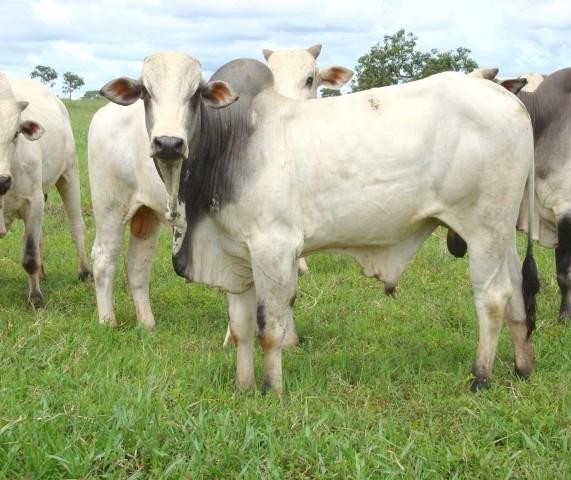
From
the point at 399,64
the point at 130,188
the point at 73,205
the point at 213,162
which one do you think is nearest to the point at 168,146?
the point at 213,162

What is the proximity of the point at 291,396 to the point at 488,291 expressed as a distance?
1156 mm

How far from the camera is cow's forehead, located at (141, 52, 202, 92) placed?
12.8 ft

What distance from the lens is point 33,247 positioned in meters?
6.41

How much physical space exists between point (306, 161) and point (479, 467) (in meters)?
1.64

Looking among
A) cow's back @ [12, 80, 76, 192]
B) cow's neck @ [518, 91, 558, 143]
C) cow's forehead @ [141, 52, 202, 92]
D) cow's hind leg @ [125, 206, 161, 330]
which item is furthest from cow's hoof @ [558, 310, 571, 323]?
cow's back @ [12, 80, 76, 192]

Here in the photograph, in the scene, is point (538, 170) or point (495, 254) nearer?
point (495, 254)

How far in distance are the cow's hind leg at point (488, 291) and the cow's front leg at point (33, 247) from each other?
3.28 metres

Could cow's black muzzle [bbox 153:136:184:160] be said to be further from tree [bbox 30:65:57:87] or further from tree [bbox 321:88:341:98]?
tree [bbox 30:65:57:87]

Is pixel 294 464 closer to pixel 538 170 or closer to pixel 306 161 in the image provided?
pixel 306 161

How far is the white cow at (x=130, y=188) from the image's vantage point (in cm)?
523

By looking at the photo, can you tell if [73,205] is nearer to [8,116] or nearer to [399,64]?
[8,116]

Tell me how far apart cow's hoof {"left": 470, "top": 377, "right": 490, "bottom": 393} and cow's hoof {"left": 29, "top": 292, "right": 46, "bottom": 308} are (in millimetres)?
3244

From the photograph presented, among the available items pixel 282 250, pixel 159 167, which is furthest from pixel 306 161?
pixel 159 167

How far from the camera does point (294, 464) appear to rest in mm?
3348
